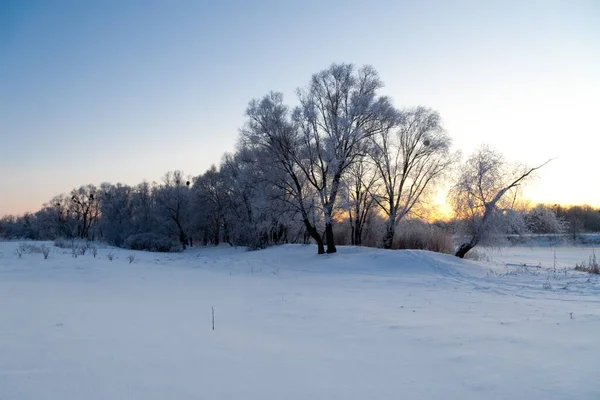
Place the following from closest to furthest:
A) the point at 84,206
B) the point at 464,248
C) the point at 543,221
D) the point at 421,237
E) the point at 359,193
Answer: the point at 543,221, the point at 464,248, the point at 421,237, the point at 359,193, the point at 84,206

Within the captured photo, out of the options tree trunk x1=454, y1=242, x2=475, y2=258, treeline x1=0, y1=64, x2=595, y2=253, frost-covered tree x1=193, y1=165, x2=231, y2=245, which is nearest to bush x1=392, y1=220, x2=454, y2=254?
treeline x1=0, y1=64, x2=595, y2=253

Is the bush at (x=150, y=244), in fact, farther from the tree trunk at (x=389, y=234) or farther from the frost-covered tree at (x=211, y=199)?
the tree trunk at (x=389, y=234)

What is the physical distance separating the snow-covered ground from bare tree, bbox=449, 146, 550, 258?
497 inches

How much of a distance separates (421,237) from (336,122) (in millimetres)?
11557

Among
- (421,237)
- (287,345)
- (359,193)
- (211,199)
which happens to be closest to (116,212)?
(211,199)

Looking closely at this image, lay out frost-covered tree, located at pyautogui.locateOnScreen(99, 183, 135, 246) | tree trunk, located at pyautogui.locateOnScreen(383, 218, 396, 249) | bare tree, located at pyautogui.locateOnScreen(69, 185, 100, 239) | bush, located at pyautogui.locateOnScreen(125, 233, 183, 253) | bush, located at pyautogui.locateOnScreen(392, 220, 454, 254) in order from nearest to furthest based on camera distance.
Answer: bush, located at pyautogui.locateOnScreen(392, 220, 454, 254), tree trunk, located at pyautogui.locateOnScreen(383, 218, 396, 249), bush, located at pyautogui.locateOnScreen(125, 233, 183, 253), frost-covered tree, located at pyautogui.locateOnScreen(99, 183, 135, 246), bare tree, located at pyautogui.locateOnScreen(69, 185, 100, 239)

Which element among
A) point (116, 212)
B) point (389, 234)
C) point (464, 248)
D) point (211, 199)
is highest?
point (211, 199)

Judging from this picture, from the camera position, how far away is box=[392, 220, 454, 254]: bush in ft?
91.7

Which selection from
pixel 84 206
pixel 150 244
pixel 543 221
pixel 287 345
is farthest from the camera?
pixel 84 206

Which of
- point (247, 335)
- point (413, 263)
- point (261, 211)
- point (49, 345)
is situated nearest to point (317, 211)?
point (261, 211)

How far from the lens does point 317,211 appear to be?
2455 cm

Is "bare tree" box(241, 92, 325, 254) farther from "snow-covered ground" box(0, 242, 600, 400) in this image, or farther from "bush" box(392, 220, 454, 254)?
"snow-covered ground" box(0, 242, 600, 400)

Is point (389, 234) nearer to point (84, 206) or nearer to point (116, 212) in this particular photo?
point (116, 212)

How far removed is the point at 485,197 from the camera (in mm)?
22281
